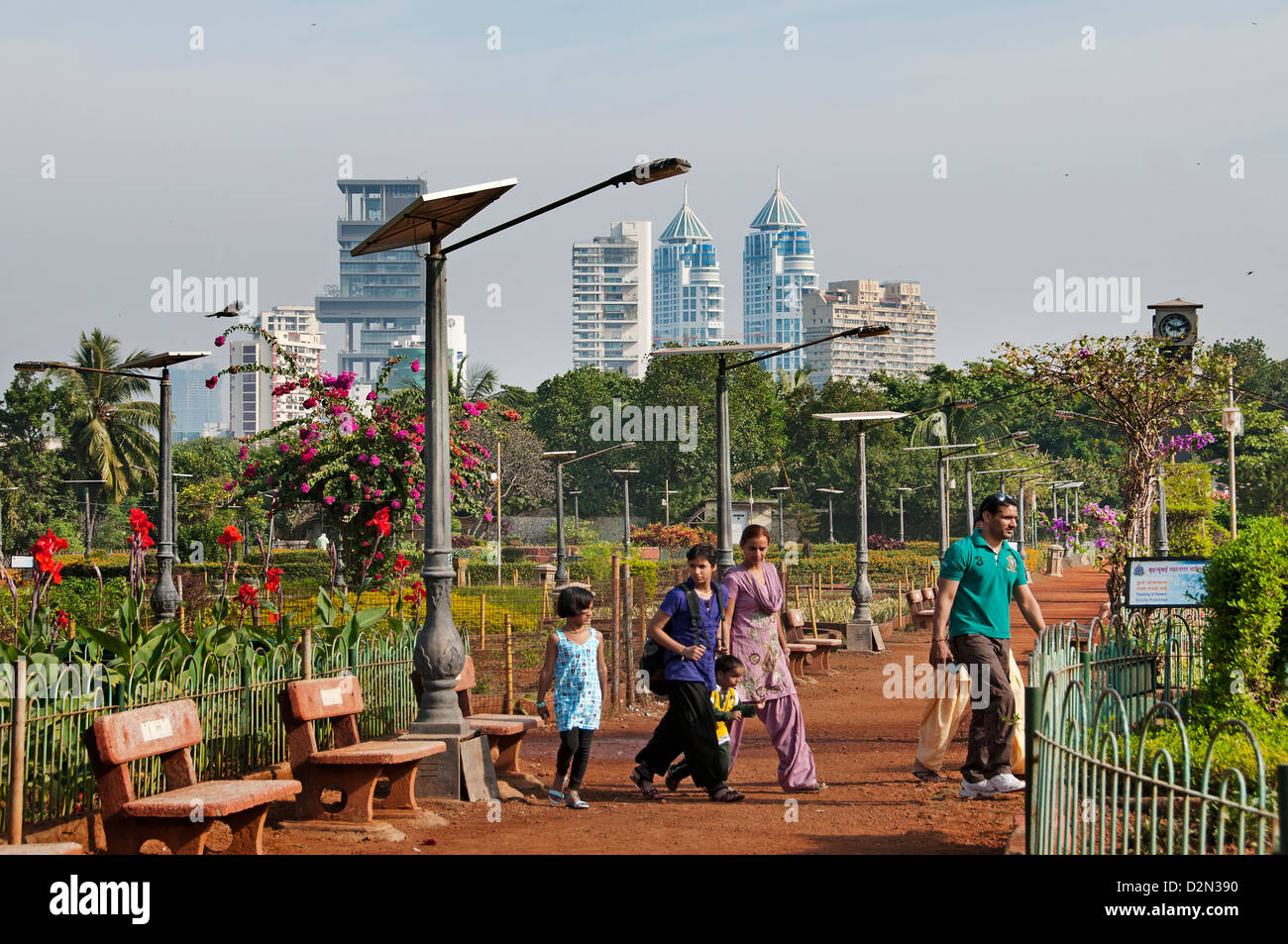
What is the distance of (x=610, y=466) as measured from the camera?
9412cm

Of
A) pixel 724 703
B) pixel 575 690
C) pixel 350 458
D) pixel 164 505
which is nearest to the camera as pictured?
pixel 575 690

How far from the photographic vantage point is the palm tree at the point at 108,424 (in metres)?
69.0

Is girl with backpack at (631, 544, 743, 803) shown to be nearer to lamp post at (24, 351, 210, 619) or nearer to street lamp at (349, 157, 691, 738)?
street lamp at (349, 157, 691, 738)

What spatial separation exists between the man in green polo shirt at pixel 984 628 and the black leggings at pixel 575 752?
7.48 ft

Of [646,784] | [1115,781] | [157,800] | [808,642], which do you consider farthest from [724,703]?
[808,642]

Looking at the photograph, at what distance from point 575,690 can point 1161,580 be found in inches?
213

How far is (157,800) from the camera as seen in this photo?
6969 millimetres

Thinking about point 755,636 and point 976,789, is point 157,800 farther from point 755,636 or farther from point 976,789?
point 976,789

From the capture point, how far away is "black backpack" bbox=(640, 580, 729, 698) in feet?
31.1

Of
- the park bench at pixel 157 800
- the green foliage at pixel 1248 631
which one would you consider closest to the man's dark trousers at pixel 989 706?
the green foliage at pixel 1248 631

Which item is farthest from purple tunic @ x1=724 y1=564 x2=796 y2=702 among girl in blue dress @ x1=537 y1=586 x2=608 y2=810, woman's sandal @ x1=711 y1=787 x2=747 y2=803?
girl in blue dress @ x1=537 y1=586 x2=608 y2=810

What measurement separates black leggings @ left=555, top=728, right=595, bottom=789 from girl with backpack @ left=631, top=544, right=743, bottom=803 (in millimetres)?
582

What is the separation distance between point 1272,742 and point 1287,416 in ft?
268

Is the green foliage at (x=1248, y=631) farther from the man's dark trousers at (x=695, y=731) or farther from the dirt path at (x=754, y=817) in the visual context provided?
the man's dark trousers at (x=695, y=731)
